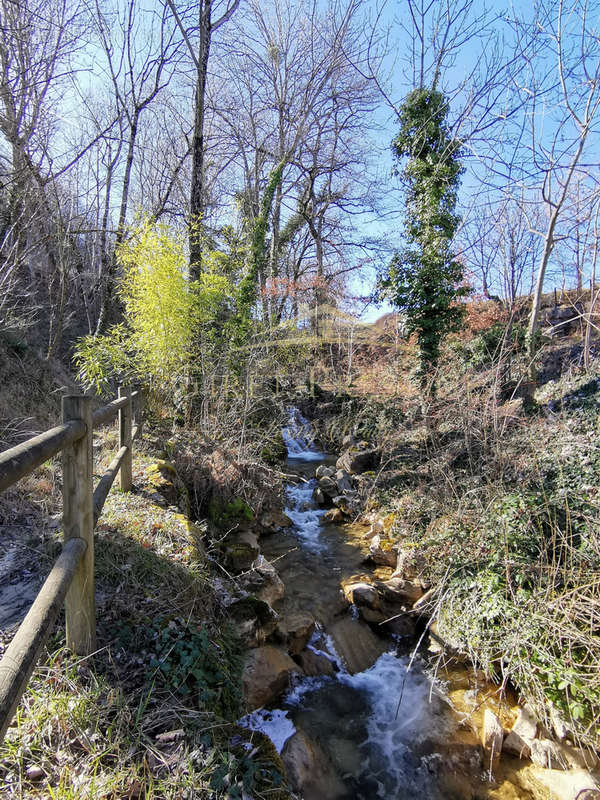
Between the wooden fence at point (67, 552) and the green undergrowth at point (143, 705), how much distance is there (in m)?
0.23

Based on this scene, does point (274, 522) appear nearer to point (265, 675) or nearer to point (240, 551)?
point (240, 551)

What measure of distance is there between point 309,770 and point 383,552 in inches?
123

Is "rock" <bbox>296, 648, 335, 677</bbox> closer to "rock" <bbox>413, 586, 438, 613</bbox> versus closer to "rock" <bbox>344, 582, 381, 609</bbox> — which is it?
"rock" <bbox>344, 582, 381, 609</bbox>

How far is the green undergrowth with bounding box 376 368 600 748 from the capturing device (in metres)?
3.18

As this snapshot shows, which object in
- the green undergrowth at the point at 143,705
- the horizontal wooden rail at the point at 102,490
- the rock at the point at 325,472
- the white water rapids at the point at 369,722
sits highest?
the horizontal wooden rail at the point at 102,490

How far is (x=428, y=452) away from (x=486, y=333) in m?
6.45

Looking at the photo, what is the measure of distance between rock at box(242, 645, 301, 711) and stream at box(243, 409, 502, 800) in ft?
0.34

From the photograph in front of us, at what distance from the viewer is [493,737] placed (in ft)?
Answer: 10.3

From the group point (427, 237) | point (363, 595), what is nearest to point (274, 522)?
point (363, 595)

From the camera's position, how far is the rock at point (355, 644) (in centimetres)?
415

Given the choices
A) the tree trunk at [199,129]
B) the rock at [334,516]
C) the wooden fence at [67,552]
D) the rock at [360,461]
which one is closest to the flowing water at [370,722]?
the wooden fence at [67,552]

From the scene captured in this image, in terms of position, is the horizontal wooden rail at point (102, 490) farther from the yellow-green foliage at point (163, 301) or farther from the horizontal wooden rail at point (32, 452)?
the yellow-green foliage at point (163, 301)

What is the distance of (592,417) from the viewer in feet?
18.4

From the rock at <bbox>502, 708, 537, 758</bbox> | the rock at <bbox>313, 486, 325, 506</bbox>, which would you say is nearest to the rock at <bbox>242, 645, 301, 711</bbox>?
the rock at <bbox>502, 708, 537, 758</bbox>
